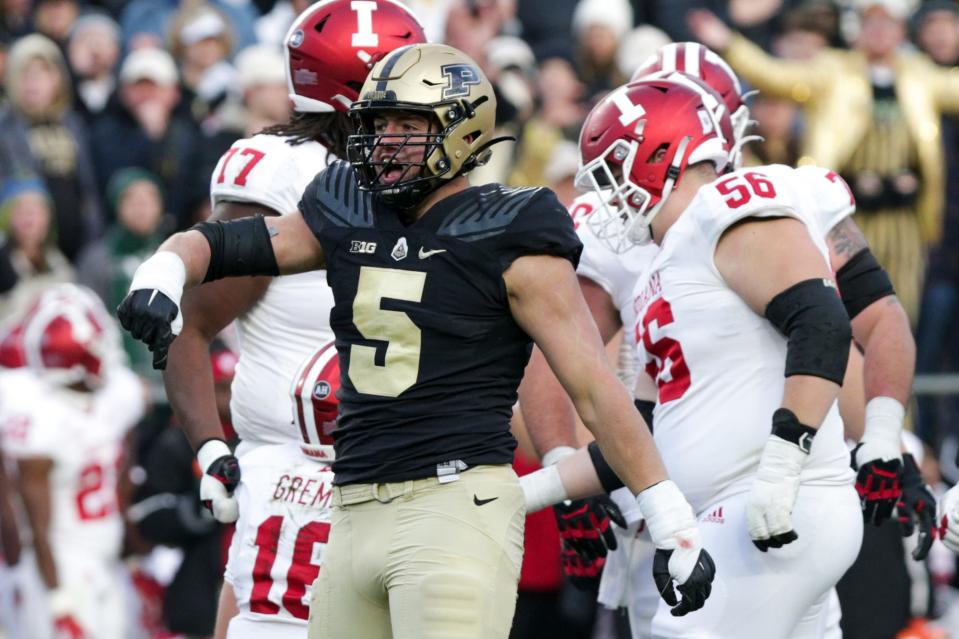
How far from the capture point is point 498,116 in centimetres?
1058

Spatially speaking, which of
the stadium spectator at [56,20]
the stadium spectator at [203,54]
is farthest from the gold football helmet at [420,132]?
the stadium spectator at [56,20]

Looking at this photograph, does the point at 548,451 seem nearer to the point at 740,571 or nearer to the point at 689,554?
the point at 740,571

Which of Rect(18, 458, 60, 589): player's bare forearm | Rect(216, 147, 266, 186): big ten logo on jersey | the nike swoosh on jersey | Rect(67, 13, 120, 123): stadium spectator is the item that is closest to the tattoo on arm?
the nike swoosh on jersey

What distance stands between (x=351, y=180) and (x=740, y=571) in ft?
4.95

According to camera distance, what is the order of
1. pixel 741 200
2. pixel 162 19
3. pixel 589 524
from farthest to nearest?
→ pixel 162 19 → pixel 589 524 → pixel 741 200

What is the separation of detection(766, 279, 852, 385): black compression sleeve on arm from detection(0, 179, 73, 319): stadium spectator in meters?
5.97

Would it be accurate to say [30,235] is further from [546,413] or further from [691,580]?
[691,580]

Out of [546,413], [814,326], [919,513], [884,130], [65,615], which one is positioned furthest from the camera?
[884,130]

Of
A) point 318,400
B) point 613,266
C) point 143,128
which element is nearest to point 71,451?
point 143,128

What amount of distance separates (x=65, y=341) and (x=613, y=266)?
3846 mm

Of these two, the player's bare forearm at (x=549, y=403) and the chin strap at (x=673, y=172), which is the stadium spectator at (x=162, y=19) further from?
the chin strap at (x=673, y=172)

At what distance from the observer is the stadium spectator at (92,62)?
38.2 ft

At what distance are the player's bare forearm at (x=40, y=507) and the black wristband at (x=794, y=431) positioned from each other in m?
4.87

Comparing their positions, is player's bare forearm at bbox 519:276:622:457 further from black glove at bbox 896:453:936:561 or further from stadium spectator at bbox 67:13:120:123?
stadium spectator at bbox 67:13:120:123
